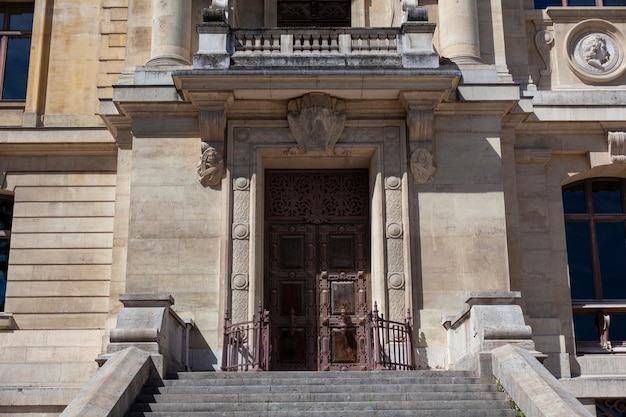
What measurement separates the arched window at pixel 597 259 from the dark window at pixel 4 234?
11.3m

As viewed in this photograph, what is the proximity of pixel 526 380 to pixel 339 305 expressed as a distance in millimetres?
5820

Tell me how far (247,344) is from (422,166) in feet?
14.6

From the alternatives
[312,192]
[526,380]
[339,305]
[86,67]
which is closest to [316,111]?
[312,192]

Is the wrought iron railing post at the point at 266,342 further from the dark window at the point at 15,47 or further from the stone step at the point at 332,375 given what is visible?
the dark window at the point at 15,47

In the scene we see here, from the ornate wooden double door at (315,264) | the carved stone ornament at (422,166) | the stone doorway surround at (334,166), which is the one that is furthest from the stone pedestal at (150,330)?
the carved stone ornament at (422,166)

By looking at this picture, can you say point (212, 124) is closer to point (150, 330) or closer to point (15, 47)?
point (150, 330)

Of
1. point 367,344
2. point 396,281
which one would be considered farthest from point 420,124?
point 367,344

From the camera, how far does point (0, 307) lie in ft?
63.5

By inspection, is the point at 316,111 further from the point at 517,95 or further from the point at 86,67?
the point at 86,67

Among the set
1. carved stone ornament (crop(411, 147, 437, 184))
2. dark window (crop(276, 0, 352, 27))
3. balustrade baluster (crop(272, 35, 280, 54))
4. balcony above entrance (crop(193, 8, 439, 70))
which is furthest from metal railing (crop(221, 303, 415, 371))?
dark window (crop(276, 0, 352, 27))

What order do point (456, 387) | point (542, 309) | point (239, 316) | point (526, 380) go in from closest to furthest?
point (526, 380)
point (456, 387)
point (239, 316)
point (542, 309)

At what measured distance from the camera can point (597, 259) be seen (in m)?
19.4

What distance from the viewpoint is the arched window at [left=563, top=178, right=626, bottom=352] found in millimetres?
18891

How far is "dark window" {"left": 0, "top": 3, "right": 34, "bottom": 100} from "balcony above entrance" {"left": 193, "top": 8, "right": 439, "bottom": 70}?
503cm
